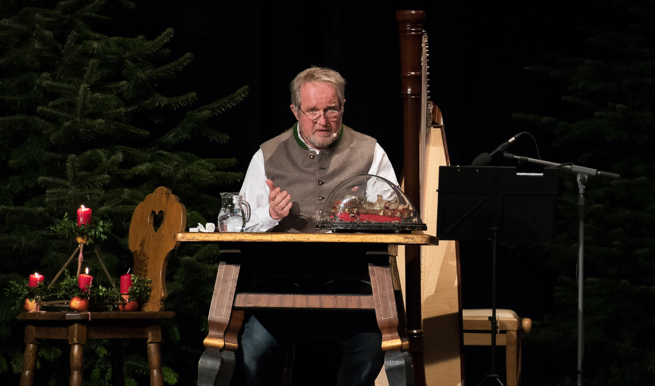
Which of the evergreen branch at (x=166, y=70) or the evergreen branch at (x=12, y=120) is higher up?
the evergreen branch at (x=166, y=70)

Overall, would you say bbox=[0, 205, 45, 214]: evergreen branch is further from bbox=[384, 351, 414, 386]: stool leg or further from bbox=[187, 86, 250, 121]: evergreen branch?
bbox=[384, 351, 414, 386]: stool leg

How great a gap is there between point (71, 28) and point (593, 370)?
309 centimetres

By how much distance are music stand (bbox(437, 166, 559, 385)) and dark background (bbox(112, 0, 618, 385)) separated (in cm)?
97

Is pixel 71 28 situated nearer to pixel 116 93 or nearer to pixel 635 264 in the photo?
pixel 116 93

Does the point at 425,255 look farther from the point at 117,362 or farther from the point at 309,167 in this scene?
the point at 117,362

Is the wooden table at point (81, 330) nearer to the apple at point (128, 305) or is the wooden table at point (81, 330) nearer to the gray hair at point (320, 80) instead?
the apple at point (128, 305)

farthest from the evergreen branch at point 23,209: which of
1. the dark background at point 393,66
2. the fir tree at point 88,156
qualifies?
the dark background at point 393,66

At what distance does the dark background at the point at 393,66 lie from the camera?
147 inches

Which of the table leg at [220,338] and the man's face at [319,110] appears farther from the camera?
the man's face at [319,110]

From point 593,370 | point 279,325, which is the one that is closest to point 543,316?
point 593,370

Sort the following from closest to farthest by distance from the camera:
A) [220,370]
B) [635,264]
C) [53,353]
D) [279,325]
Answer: [220,370], [279,325], [53,353], [635,264]

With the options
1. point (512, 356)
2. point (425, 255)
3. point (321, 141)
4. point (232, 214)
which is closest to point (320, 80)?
point (321, 141)

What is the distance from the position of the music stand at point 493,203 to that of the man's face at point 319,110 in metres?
0.43

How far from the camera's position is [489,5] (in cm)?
419
